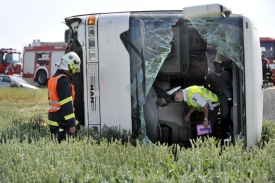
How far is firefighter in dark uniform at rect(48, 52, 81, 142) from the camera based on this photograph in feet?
23.6

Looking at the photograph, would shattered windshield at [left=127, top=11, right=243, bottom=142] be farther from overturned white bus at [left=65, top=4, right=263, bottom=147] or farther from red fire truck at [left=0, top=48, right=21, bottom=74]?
red fire truck at [left=0, top=48, right=21, bottom=74]

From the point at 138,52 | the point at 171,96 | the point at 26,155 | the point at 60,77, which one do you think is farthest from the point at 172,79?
the point at 26,155

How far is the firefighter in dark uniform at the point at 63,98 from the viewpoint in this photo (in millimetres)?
7191

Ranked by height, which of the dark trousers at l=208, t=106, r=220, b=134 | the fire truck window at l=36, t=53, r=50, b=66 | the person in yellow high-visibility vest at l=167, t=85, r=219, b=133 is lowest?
the dark trousers at l=208, t=106, r=220, b=134

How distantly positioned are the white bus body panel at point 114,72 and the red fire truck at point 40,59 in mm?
24354

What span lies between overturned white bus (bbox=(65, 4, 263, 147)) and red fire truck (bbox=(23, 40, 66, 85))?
2418 cm

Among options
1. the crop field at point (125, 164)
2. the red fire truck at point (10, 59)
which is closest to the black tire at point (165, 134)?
the crop field at point (125, 164)

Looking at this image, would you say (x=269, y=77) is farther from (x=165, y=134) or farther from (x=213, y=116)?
(x=165, y=134)

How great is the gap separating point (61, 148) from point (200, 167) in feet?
5.61

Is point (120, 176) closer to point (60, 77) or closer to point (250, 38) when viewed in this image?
point (60, 77)

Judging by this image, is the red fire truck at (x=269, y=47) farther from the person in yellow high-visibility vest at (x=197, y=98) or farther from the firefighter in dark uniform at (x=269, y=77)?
the person in yellow high-visibility vest at (x=197, y=98)

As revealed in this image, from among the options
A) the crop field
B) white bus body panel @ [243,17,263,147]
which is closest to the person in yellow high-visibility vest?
white bus body panel @ [243,17,263,147]

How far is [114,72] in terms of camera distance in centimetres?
770

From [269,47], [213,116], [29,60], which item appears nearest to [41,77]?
[29,60]
